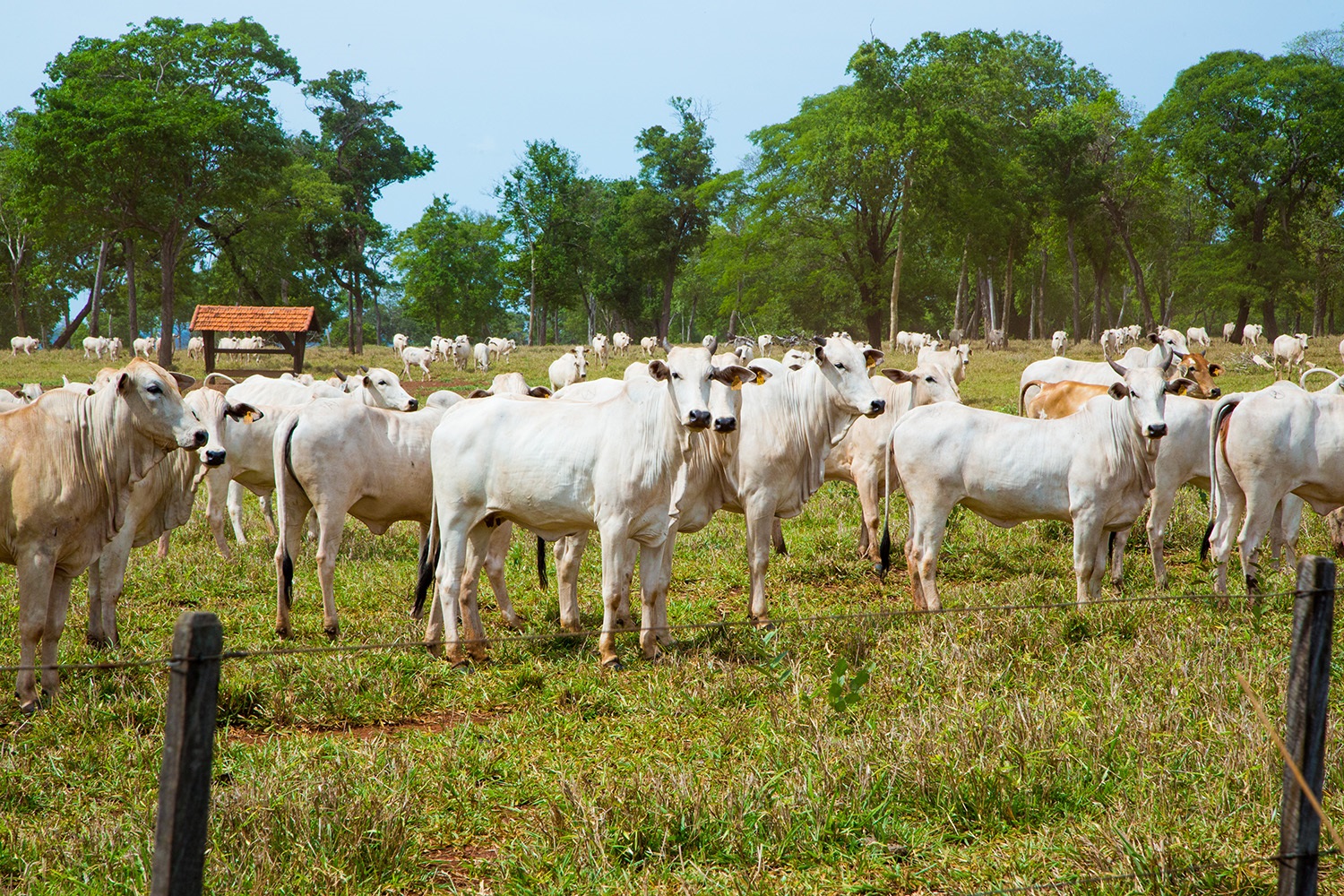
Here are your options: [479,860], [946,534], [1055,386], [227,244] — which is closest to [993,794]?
[479,860]

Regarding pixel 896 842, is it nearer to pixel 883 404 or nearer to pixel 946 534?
pixel 883 404

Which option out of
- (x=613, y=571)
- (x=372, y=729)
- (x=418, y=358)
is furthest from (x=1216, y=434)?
(x=418, y=358)

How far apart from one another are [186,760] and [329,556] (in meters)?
5.51

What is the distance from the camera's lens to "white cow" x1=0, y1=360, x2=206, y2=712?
610 cm

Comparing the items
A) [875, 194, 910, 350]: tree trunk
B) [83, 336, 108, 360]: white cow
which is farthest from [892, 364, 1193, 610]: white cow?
[83, 336, 108, 360]: white cow

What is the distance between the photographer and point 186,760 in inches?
101

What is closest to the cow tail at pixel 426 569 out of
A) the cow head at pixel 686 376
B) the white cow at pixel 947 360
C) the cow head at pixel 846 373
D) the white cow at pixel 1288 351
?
the cow head at pixel 686 376

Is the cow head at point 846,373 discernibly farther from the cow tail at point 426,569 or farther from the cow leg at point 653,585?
the cow tail at point 426,569

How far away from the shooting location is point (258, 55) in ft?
133

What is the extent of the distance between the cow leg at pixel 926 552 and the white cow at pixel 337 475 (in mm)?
3878

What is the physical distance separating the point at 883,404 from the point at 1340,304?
211ft

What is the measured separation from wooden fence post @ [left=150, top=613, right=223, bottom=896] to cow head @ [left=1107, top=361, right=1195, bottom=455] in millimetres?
7329

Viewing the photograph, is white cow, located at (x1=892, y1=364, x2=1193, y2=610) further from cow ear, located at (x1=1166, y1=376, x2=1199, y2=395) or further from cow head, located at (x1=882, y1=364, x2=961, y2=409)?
cow head, located at (x1=882, y1=364, x2=961, y2=409)

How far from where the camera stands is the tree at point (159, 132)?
3441 cm
